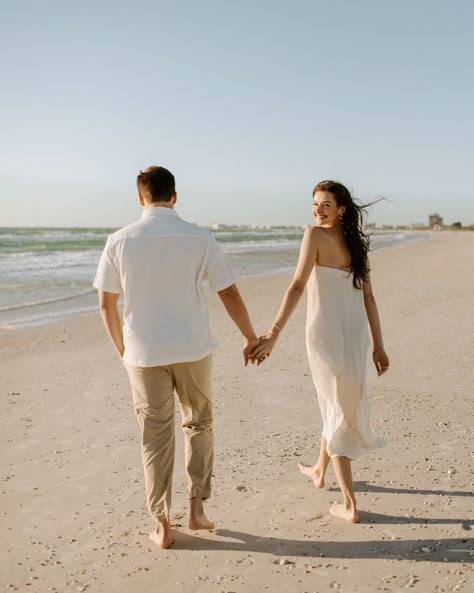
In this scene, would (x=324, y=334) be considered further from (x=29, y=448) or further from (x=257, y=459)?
(x=29, y=448)

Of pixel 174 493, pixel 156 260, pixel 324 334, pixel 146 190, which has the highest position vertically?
pixel 146 190

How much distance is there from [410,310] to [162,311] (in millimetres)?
8059

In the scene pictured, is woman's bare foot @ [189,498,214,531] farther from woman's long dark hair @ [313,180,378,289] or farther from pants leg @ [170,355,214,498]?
woman's long dark hair @ [313,180,378,289]

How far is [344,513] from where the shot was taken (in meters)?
3.61

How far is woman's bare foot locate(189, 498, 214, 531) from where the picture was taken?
346 centimetres

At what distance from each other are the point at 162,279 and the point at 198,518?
4.26 feet

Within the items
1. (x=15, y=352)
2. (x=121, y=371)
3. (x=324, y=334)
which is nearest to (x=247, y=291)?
(x=15, y=352)

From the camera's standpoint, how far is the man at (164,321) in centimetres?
321

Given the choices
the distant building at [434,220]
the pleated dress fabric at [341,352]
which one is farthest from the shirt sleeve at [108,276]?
the distant building at [434,220]

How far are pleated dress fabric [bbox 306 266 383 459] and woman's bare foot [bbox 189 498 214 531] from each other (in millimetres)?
783

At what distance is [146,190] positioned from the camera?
3.32 meters

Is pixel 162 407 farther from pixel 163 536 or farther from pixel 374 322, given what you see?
pixel 374 322

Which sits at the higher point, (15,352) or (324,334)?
(324,334)

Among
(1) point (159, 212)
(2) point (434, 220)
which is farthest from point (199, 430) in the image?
(2) point (434, 220)
